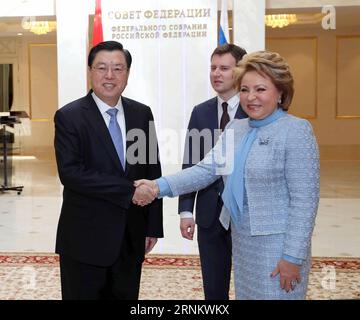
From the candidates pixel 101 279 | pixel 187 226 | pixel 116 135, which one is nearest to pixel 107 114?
pixel 116 135

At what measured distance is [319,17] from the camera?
15.1 metres

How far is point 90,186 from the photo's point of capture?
247 cm

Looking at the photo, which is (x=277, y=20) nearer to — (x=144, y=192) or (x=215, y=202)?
(x=215, y=202)

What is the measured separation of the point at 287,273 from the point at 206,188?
1038mm

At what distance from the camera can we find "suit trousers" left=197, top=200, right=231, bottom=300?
122 inches

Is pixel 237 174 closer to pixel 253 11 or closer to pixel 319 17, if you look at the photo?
pixel 253 11

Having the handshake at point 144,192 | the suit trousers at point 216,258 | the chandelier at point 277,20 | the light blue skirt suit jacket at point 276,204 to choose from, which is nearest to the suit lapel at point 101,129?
the handshake at point 144,192

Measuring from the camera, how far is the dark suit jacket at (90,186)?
8.17ft

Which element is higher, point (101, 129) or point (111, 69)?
point (111, 69)

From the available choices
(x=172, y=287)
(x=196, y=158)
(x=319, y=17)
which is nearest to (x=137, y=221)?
(x=196, y=158)

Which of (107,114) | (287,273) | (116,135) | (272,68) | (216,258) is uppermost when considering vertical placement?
(272,68)

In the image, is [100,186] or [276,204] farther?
[100,186]

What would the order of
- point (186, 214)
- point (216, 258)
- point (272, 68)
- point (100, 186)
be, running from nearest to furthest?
point (272, 68)
point (100, 186)
point (216, 258)
point (186, 214)
